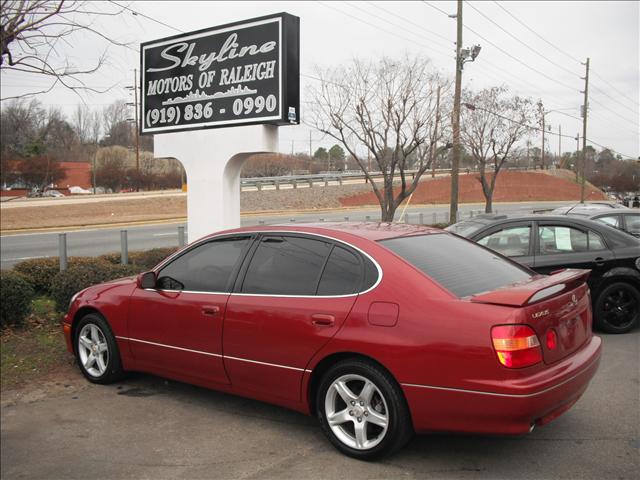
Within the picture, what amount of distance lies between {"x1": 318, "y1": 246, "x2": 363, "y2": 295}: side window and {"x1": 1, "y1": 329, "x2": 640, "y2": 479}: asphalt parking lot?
109cm

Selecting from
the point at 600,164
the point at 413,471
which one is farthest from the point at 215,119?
the point at 600,164

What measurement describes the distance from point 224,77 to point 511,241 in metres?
5.11

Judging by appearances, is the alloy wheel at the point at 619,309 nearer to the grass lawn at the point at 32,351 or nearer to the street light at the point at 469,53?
the grass lawn at the point at 32,351

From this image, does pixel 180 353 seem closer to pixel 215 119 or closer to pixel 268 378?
pixel 268 378

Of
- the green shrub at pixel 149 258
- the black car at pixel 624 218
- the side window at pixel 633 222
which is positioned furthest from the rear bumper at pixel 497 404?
the green shrub at pixel 149 258

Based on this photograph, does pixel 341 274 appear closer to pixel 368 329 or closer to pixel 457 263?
pixel 368 329

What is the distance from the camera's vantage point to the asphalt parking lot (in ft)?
12.6

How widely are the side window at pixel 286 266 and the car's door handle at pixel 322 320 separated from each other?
20 cm

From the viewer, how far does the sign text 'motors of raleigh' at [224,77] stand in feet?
30.6

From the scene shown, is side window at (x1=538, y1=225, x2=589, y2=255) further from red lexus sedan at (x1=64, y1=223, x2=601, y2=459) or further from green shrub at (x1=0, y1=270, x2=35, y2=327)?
green shrub at (x1=0, y1=270, x2=35, y2=327)

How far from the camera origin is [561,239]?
7.91 meters

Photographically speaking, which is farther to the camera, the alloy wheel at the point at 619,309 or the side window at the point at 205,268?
the alloy wheel at the point at 619,309

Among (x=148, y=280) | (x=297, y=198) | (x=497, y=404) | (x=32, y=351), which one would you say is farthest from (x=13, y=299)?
(x=297, y=198)

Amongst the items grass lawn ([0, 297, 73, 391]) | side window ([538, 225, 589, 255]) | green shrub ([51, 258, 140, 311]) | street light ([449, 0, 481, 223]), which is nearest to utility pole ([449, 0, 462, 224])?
street light ([449, 0, 481, 223])
